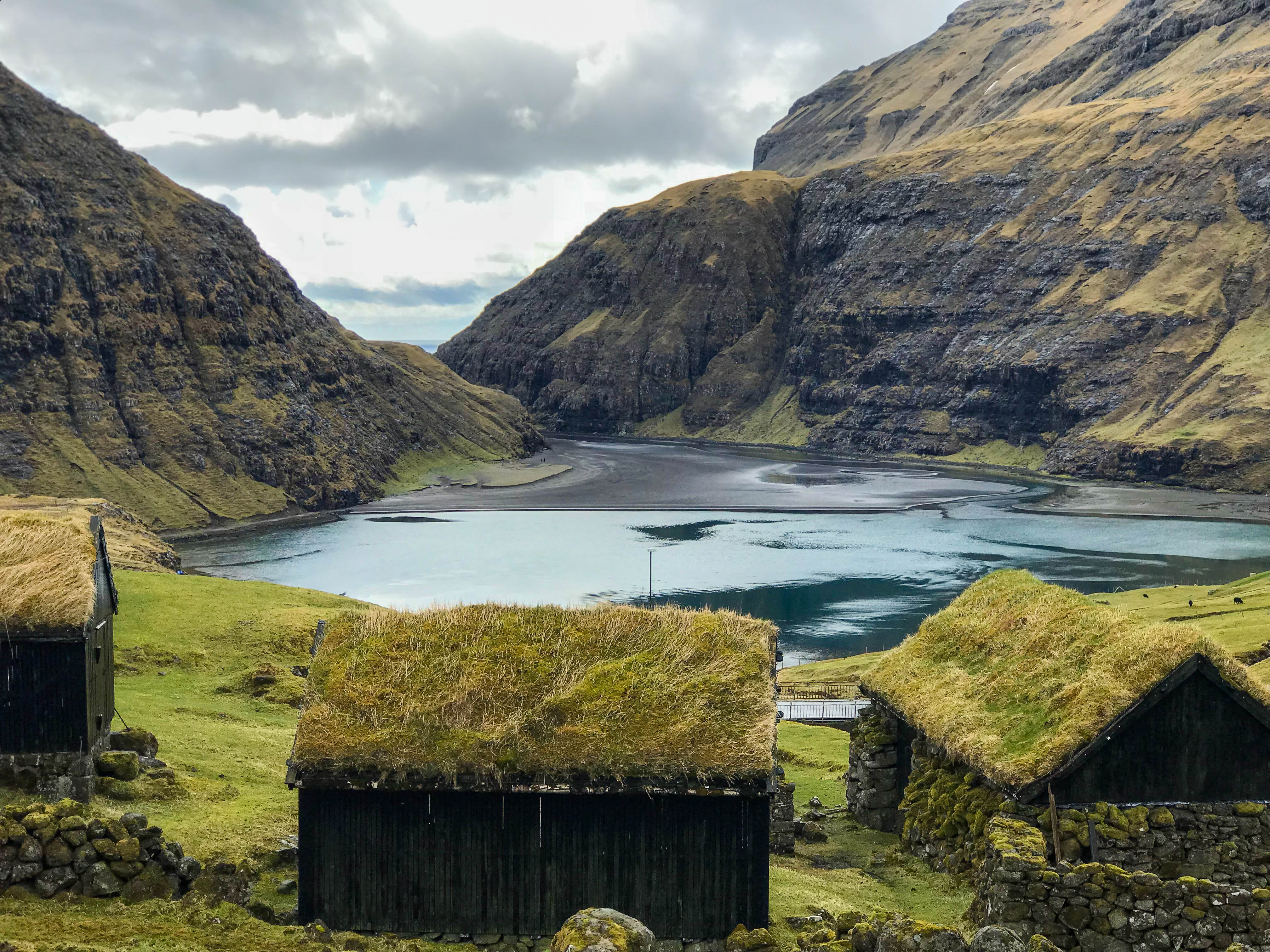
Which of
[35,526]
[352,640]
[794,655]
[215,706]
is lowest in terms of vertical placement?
[794,655]

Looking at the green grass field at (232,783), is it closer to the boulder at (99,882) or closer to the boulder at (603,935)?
the boulder at (99,882)

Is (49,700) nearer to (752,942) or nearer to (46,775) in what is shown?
(46,775)

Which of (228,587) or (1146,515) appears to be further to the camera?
(1146,515)

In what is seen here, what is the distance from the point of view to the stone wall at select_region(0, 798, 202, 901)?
20016 millimetres

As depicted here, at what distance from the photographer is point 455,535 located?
15475 cm

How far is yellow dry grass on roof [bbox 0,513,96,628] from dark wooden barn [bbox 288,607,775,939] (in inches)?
320

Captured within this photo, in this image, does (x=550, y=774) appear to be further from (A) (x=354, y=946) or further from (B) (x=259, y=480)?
(B) (x=259, y=480)

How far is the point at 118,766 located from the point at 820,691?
1554 inches

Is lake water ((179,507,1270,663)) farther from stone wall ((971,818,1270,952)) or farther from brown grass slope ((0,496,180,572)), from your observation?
stone wall ((971,818,1270,952))

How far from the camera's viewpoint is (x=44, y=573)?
2681cm

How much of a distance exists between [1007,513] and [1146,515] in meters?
20.4

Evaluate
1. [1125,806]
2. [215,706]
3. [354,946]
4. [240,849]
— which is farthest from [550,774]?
[215,706]

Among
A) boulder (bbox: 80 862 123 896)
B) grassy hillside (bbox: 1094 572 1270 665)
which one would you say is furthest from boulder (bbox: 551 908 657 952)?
grassy hillside (bbox: 1094 572 1270 665)

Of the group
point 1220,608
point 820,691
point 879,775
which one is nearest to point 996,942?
point 879,775
